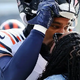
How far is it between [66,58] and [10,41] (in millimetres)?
419

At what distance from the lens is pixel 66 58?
2.86 feet

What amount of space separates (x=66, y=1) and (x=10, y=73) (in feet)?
1.59

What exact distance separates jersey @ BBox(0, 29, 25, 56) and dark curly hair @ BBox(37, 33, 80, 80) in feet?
0.86

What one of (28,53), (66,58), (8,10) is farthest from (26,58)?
(8,10)

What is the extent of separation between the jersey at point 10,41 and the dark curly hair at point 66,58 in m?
0.26

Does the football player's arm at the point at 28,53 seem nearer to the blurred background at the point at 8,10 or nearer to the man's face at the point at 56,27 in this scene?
the man's face at the point at 56,27

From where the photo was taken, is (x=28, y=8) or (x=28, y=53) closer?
(x=28, y=53)

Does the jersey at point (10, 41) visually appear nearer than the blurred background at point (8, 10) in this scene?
Yes

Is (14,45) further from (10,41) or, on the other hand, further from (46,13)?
(46,13)

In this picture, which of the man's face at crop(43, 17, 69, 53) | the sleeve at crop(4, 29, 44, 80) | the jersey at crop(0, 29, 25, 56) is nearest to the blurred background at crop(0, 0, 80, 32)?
the jersey at crop(0, 29, 25, 56)

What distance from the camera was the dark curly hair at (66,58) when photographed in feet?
2.68

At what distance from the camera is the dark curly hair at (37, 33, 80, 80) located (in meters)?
0.82

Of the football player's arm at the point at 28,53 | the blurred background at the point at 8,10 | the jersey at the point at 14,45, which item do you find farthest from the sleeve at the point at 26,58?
the blurred background at the point at 8,10

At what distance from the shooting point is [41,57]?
1120 mm
